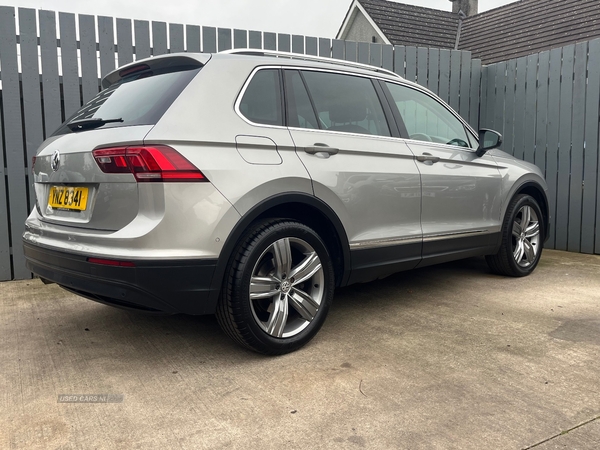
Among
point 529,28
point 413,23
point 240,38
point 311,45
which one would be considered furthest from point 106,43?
point 413,23

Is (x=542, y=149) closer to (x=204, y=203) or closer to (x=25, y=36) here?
(x=204, y=203)

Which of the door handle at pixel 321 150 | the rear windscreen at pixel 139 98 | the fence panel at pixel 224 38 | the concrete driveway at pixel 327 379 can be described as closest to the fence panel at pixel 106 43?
the fence panel at pixel 224 38

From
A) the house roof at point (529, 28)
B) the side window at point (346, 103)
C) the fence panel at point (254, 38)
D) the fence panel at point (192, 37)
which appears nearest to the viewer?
the side window at point (346, 103)

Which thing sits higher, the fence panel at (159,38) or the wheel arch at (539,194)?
the fence panel at (159,38)

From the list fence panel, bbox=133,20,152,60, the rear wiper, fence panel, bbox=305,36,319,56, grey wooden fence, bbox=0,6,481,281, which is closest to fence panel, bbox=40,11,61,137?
grey wooden fence, bbox=0,6,481,281

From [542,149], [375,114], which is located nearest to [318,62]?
[375,114]

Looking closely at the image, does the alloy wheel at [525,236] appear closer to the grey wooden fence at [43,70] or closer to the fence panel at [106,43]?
the grey wooden fence at [43,70]

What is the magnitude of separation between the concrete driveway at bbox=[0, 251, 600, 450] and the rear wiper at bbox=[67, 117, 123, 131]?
1.32 metres

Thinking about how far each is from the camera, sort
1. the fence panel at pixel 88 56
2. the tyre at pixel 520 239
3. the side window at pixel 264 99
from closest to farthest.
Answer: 1. the side window at pixel 264 99
2. the tyre at pixel 520 239
3. the fence panel at pixel 88 56

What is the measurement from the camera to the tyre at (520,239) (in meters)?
4.64

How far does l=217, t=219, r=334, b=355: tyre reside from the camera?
264 centimetres

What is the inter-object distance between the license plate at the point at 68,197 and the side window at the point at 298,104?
1240mm

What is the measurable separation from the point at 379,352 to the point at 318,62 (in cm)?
196

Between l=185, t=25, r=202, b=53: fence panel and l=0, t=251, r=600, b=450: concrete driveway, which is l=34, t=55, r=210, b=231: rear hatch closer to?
l=0, t=251, r=600, b=450: concrete driveway
